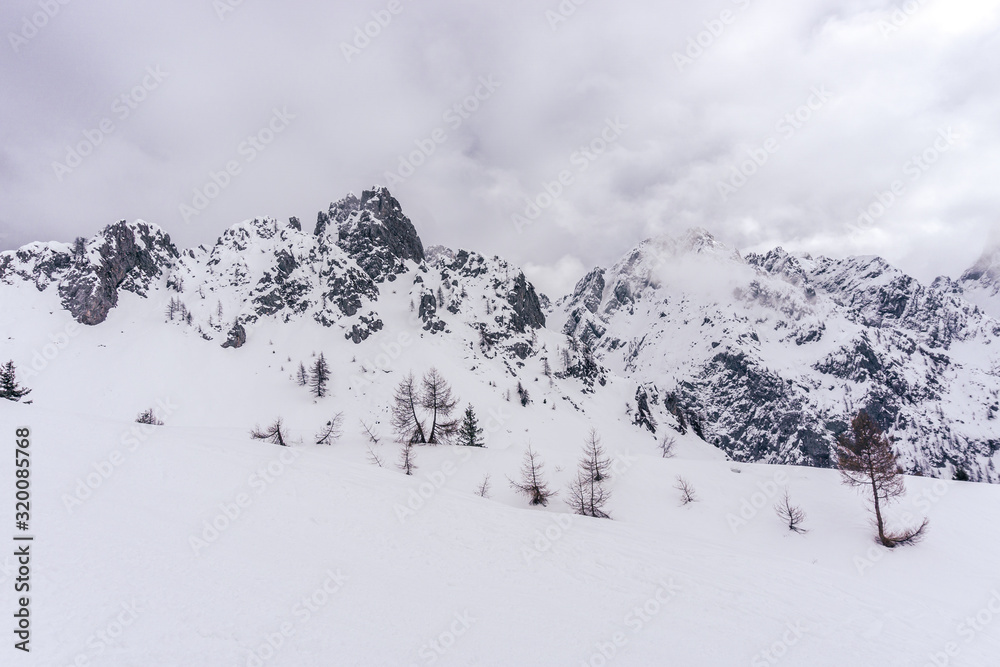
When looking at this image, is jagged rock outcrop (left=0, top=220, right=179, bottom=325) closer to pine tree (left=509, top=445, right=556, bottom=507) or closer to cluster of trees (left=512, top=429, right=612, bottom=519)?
pine tree (left=509, top=445, right=556, bottom=507)

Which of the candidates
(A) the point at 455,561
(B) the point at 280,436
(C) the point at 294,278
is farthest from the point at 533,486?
(C) the point at 294,278

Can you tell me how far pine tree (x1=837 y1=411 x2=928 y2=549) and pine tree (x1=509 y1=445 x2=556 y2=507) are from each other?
712 inches

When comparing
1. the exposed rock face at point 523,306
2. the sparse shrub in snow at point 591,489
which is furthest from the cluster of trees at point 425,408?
the exposed rock face at point 523,306

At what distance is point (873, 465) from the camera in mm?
23969

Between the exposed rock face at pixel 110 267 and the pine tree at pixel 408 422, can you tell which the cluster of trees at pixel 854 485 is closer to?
the pine tree at pixel 408 422

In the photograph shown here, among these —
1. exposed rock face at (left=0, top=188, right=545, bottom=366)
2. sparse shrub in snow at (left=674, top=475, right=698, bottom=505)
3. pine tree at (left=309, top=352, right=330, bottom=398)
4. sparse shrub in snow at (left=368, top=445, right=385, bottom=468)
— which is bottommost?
sparse shrub in snow at (left=674, top=475, right=698, bottom=505)

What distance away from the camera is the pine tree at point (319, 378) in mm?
88625

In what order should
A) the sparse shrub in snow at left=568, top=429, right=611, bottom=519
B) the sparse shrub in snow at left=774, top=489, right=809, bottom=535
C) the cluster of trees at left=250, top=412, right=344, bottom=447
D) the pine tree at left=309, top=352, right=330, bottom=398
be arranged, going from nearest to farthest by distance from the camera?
1. the sparse shrub in snow at left=774, top=489, right=809, bottom=535
2. the sparse shrub in snow at left=568, top=429, right=611, bottom=519
3. the cluster of trees at left=250, top=412, right=344, bottom=447
4. the pine tree at left=309, top=352, right=330, bottom=398

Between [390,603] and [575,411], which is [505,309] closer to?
[575,411]

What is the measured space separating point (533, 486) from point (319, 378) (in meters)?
77.0

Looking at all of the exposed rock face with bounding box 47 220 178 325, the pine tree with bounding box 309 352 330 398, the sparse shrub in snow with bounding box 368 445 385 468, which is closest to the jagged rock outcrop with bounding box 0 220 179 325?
the exposed rock face with bounding box 47 220 178 325

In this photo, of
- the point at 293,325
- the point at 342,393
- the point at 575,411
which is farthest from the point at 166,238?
the point at 575,411

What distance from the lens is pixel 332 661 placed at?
7.17 meters

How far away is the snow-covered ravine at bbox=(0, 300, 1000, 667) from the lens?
769 centimetres
